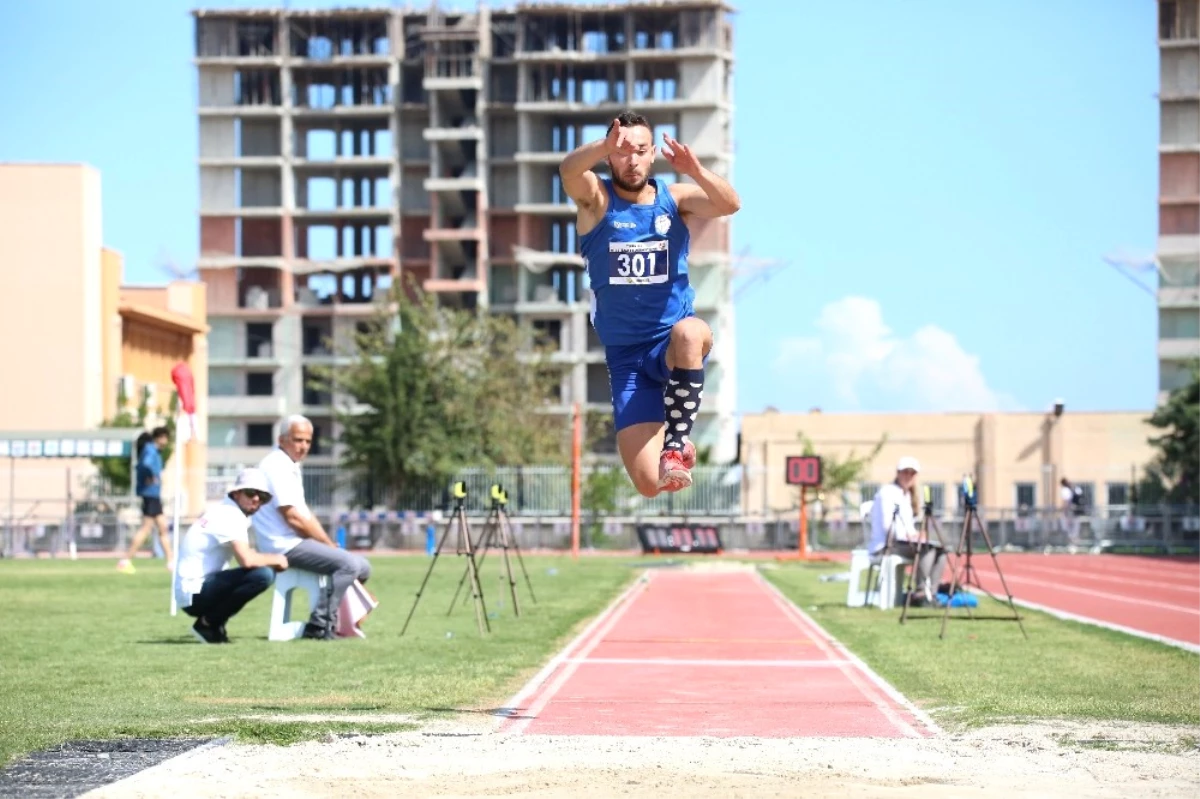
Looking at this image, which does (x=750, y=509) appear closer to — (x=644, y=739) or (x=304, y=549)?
(x=304, y=549)

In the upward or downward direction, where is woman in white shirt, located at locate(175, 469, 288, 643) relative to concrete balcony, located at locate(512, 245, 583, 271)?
downward

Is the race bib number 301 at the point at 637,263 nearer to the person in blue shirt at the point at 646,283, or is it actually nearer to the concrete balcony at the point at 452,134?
the person in blue shirt at the point at 646,283

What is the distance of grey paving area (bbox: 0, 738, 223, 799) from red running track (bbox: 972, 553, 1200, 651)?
357 inches

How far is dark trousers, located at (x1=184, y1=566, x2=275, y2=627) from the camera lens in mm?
14031

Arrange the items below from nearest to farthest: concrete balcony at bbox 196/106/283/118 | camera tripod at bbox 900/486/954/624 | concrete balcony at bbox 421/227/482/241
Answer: camera tripod at bbox 900/486/954/624 < concrete balcony at bbox 421/227/482/241 < concrete balcony at bbox 196/106/283/118

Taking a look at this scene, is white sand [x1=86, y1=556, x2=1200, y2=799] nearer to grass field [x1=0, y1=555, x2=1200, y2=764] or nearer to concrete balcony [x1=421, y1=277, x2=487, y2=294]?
grass field [x1=0, y1=555, x2=1200, y2=764]

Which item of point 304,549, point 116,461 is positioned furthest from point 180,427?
point 116,461

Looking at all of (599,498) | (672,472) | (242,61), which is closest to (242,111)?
(242,61)

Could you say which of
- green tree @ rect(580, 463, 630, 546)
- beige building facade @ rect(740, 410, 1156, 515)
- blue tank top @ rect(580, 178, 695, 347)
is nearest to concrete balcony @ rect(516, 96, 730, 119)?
beige building facade @ rect(740, 410, 1156, 515)

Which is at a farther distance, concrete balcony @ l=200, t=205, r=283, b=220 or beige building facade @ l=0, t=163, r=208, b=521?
concrete balcony @ l=200, t=205, r=283, b=220

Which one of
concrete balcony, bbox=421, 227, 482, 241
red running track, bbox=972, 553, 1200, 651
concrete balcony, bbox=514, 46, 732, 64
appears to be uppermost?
concrete balcony, bbox=514, 46, 732, 64

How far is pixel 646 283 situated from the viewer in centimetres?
971

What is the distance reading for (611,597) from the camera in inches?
892

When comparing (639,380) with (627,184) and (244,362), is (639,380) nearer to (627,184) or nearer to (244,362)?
(627,184)
